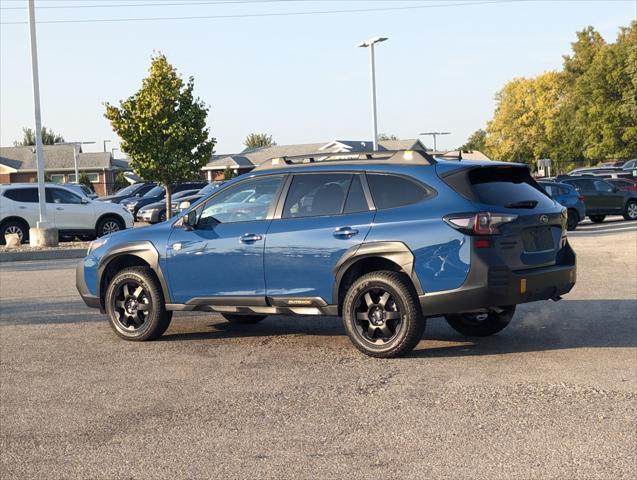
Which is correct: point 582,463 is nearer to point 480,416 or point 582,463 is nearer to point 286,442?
point 480,416

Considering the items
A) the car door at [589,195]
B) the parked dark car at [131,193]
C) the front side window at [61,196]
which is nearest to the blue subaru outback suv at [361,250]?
the front side window at [61,196]

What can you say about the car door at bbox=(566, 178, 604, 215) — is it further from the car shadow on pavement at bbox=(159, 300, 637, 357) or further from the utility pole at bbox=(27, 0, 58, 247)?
the car shadow on pavement at bbox=(159, 300, 637, 357)

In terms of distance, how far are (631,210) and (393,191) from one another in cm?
2656

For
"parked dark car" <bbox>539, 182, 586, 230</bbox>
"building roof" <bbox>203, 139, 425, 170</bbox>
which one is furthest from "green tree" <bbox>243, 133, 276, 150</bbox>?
"parked dark car" <bbox>539, 182, 586, 230</bbox>

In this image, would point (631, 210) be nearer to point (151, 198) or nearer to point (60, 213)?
point (60, 213)

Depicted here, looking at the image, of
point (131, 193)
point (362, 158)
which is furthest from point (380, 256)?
point (131, 193)

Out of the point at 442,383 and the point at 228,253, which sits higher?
the point at 228,253

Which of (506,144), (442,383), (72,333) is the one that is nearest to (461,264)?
(442,383)

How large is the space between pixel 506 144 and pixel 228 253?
11338 centimetres

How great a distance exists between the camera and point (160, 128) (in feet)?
116

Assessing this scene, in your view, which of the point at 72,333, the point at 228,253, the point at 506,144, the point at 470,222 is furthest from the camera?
the point at 506,144

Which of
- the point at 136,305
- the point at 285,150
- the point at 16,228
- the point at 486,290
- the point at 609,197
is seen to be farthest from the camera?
the point at 285,150

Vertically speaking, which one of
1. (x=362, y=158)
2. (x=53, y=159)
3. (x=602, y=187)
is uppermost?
(x=53, y=159)

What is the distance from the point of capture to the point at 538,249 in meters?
8.53
